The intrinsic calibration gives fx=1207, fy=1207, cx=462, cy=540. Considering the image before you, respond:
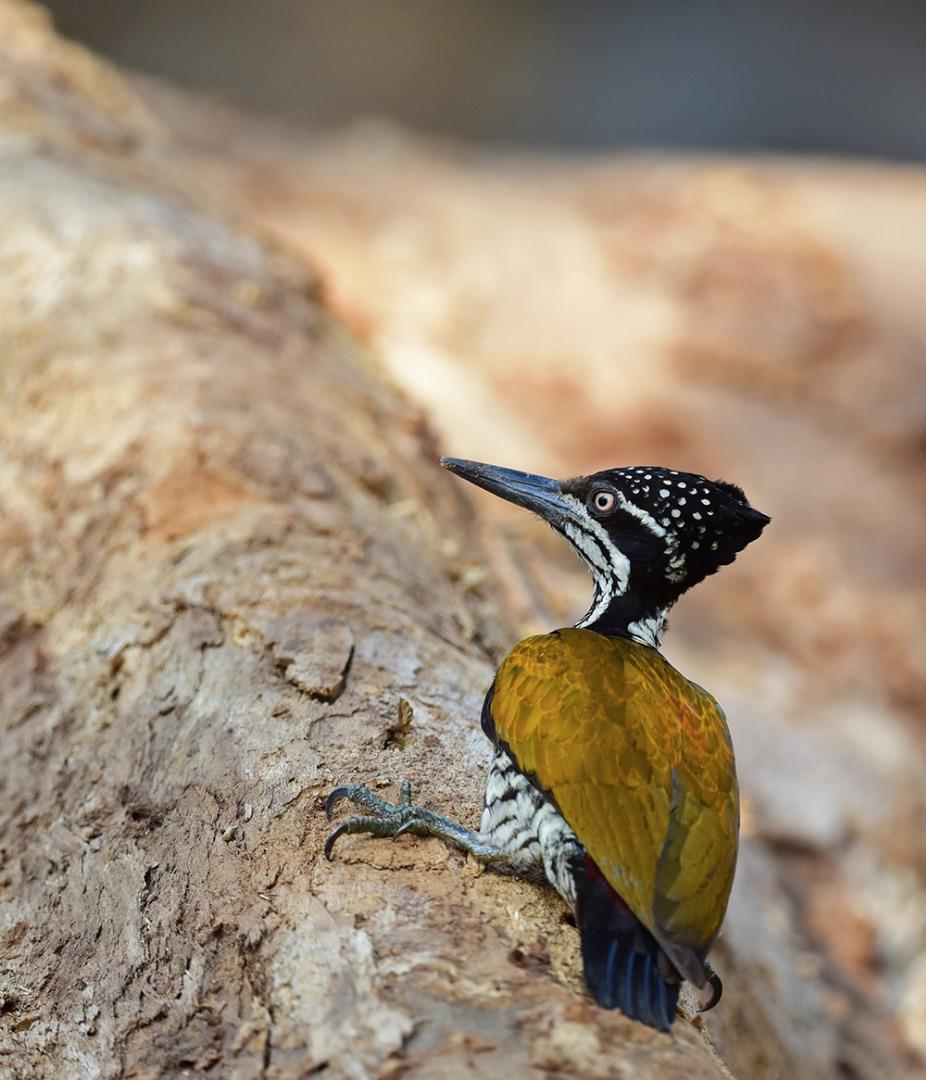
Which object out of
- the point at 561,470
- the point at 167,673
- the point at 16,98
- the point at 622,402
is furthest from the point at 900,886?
the point at 16,98

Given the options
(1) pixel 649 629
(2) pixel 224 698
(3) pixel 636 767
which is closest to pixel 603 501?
(1) pixel 649 629

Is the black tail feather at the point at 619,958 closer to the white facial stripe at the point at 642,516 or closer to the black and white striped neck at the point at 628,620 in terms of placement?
the black and white striped neck at the point at 628,620

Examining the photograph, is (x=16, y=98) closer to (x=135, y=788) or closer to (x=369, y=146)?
(x=369, y=146)

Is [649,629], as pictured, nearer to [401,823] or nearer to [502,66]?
[401,823]

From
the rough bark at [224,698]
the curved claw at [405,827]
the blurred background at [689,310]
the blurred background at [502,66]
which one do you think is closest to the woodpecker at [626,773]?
the curved claw at [405,827]

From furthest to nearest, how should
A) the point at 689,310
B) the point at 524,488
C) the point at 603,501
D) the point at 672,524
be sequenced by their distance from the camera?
the point at 689,310 < the point at 524,488 < the point at 603,501 < the point at 672,524
